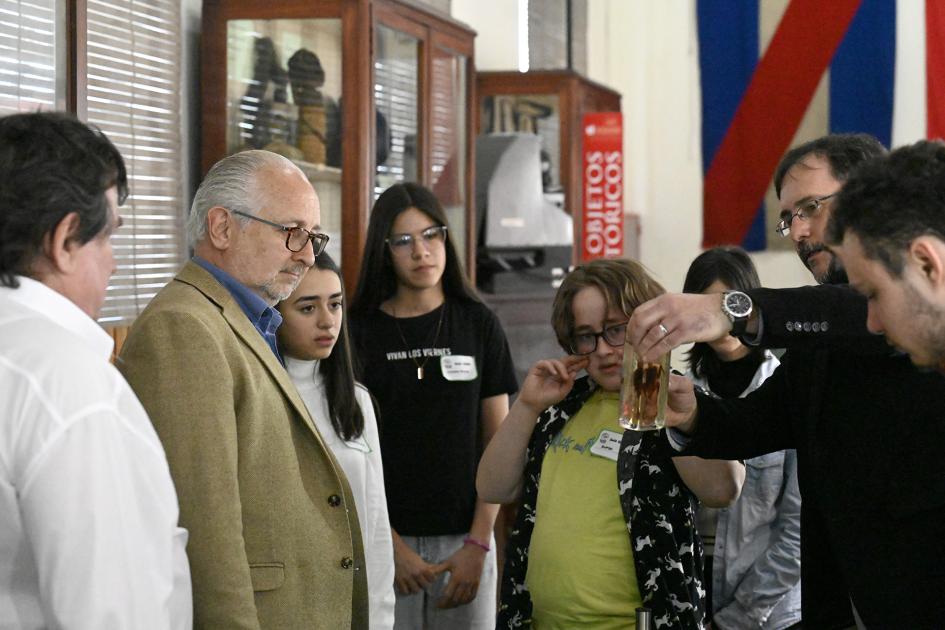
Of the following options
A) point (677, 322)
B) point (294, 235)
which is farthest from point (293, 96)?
point (677, 322)

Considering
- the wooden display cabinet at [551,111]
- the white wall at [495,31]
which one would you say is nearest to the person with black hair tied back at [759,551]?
the wooden display cabinet at [551,111]

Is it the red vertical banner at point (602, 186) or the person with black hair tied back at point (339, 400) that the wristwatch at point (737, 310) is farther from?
the red vertical banner at point (602, 186)

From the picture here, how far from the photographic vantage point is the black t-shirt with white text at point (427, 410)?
117 inches

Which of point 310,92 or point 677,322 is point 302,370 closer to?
point 677,322

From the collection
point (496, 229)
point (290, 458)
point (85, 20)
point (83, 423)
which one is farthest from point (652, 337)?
point (496, 229)

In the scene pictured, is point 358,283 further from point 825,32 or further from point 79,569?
point 825,32

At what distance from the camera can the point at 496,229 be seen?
5.47 meters

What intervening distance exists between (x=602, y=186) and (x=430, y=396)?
11.1 feet

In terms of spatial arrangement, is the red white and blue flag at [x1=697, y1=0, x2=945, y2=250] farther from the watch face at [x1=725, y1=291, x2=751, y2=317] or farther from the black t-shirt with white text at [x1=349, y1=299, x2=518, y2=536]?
the watch face at [x1=725, y1=291, x2=751, y2=317]

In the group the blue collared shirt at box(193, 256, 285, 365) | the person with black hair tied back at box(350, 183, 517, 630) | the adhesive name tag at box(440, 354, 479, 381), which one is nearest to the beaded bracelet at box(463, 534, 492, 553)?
the person with black hair tied back at box(350, 183, 517, 630)

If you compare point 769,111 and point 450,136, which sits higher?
point 769,111

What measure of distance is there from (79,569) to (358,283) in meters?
1.93

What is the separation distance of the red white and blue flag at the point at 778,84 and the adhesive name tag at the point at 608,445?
5035 mm

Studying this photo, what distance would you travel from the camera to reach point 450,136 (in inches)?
183
